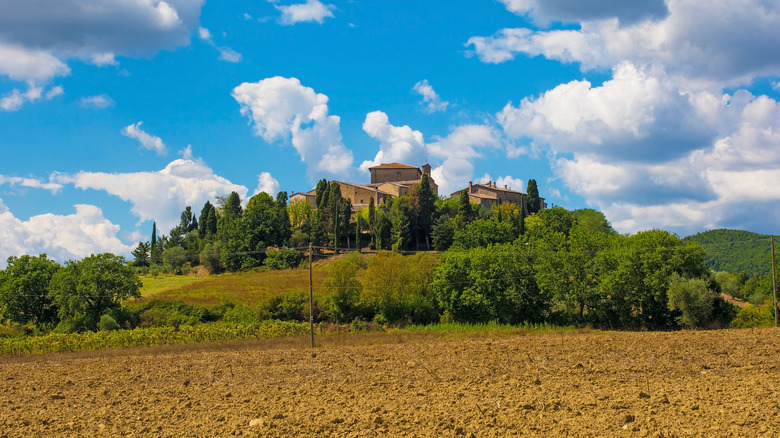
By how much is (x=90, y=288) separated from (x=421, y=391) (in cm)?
3835

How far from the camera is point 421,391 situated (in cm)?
1875

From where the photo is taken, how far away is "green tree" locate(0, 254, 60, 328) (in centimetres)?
4916

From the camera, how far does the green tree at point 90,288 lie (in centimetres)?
4747

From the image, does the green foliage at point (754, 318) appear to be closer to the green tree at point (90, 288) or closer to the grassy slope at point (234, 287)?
the grassy slope at point (234, 287)

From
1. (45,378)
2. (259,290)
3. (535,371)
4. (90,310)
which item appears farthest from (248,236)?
(535,371)

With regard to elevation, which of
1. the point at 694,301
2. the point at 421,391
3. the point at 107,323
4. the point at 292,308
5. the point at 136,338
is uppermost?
the point at 292,308

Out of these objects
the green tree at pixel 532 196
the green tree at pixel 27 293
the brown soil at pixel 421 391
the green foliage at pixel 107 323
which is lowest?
the brown soil at pixel 421 391

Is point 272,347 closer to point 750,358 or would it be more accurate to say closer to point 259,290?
point 750,358

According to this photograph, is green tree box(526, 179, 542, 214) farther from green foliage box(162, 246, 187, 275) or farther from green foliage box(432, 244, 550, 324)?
green foliage box(432, 244, 550, 324)

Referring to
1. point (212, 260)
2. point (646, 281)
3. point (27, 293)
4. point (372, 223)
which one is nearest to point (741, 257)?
point (372, 223)

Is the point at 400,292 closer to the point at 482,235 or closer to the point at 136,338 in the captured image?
the point at 136,338

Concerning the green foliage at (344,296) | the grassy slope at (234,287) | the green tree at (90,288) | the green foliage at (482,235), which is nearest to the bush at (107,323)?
the green tree at (90,288)

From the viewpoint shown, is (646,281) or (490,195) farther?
(490,195)

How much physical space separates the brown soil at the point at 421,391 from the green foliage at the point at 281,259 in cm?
5363
